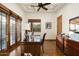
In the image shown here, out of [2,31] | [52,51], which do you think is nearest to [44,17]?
[52,51]

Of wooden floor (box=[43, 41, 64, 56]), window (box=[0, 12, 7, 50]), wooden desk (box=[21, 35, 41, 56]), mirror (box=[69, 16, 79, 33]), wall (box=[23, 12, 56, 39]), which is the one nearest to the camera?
wooden desk (box=[21, 35, 41, 56])

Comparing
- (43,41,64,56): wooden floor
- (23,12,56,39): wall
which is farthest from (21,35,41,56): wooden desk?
(23,12,56,39): wall

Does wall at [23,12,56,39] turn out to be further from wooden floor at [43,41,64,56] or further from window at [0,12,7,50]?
window at [0,12,7,50]

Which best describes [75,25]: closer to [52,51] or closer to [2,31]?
[52,51]

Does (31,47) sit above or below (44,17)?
below

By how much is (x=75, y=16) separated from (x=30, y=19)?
4.95m

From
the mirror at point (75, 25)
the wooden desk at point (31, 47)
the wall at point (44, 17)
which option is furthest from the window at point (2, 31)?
the wall at point (44, 17)

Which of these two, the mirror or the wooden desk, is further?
the mirror

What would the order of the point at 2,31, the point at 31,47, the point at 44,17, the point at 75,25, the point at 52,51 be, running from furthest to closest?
1. the point at 44,17
2. the point at 52,51
3. the point at 75,25
4. the point at 2,31
5. the point at 31,47

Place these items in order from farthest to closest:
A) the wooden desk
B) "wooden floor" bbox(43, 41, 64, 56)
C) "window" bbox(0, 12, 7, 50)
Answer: "wooden floor" bbox(43, 41, 64, 56)
"window" bbox(0, 12, 7, 50)
the wooden desk

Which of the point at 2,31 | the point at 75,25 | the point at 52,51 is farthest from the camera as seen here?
the point at 52,51

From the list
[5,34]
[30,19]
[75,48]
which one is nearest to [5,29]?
[5,34]

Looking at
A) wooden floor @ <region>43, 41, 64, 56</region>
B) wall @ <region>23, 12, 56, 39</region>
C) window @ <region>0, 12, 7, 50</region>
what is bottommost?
wooden floor @ <region>43, 41, 64, 56</region>

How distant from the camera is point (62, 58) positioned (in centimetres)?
70
